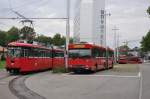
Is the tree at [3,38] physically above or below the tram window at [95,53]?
above

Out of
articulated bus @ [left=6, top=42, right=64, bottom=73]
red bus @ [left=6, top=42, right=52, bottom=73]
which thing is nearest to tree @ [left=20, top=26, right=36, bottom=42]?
articulated bus @ [left=6, top=42, right=64, bottom=73]

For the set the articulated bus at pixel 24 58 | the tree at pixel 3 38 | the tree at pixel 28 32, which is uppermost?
the tree at pixel 3 38

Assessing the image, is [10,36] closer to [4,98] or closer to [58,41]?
[58,41]

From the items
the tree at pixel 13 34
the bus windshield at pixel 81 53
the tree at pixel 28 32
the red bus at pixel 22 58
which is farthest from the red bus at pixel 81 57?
the tree at pixel 13 34

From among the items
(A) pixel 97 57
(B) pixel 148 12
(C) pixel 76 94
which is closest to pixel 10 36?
(B) pixel 148 12

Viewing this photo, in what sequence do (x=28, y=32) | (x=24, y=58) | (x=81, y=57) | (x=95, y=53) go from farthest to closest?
(x=28, y=32)
(x=95, y=53)
(x=81, y=57)
(x=24, y=58)

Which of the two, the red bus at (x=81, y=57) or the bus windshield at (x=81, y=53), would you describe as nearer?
the red bus at (x=81, y=57)

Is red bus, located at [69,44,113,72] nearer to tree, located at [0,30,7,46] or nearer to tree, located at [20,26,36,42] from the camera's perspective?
tree, located at [20,26,36,42]

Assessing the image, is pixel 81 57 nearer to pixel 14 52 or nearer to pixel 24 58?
pixel 24 58

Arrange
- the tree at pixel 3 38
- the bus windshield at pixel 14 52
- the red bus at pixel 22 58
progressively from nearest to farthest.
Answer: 1. the red bus at pixel 22 58
2. the bus windshield at pixel 14 52
3. the tree at pixel 3 38

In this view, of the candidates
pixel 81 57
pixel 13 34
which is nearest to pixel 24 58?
pixel 81 57

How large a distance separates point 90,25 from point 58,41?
44.1 metres

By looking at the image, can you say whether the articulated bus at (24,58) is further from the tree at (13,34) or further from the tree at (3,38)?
the tree at (13,34)

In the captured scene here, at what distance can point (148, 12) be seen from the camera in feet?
Result: 181
